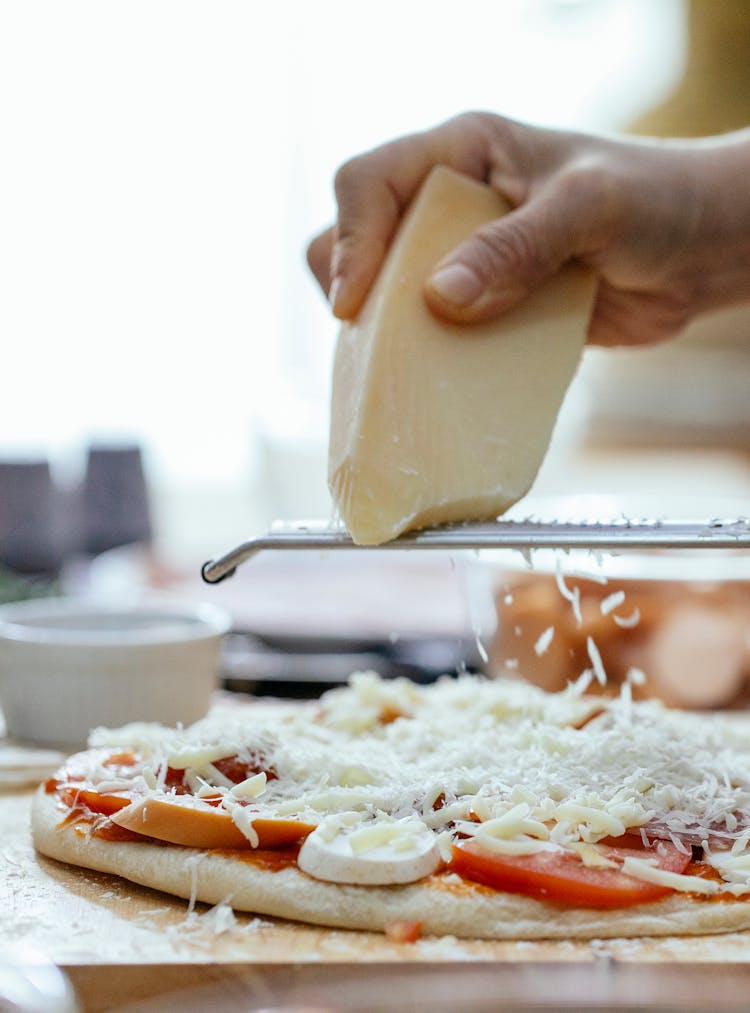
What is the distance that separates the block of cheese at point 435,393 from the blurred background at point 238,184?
4.07m

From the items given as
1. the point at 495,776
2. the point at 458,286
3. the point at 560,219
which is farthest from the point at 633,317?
the point at 495,776

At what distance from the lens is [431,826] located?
3.87 ft

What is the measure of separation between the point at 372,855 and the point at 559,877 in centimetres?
18

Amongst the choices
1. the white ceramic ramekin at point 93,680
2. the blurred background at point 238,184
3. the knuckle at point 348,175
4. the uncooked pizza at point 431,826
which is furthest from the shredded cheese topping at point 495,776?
the blurred background at point 238,184

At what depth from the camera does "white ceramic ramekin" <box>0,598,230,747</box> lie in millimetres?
1730

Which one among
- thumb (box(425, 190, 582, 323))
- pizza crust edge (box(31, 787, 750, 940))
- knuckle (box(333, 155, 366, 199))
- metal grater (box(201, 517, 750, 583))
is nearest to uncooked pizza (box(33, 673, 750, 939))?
pizza crust edge (box(31, 787, 750, 940))

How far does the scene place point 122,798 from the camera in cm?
125

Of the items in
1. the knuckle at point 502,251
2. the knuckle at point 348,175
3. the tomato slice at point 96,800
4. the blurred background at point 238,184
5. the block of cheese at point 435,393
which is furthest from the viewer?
the blurred background at point 238,184

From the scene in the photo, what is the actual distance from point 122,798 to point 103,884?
0.30 feet

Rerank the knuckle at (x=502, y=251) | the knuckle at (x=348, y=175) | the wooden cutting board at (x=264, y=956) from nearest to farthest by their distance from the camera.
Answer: the wooden cutting board at (x=264, y=956) → the knuckle at (x=502, y=251) → the knuckle at (x=348, y=175)

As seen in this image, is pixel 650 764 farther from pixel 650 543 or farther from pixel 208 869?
pixel 208 869

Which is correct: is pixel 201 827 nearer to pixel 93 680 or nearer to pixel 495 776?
pixel 495 776

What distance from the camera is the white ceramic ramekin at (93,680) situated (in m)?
1.73

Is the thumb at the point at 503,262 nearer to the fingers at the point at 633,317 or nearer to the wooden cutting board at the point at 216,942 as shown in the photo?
the fingers at the point at 633,317
